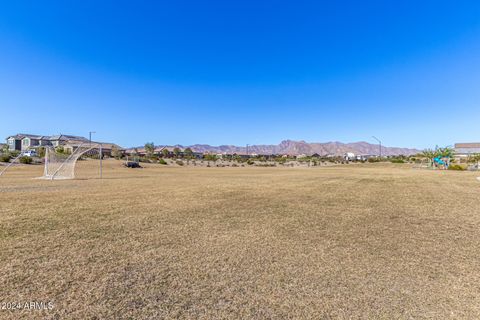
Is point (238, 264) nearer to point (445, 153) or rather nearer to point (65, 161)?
point (65, 161)

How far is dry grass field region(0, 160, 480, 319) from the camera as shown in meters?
3.46

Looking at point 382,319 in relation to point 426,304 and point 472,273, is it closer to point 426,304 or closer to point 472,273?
point 426,304

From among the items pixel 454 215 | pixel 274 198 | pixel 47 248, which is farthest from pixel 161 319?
pixel 454 215

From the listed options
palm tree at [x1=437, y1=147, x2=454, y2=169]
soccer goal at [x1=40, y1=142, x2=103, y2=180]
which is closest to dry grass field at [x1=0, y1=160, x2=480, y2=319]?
soccer goal at [x1=40, y1=142, x2=103, y2=180]

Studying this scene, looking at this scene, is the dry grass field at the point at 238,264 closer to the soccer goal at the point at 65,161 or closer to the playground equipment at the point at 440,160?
the soccer goal at the point at 65,161

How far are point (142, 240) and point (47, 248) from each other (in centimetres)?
191

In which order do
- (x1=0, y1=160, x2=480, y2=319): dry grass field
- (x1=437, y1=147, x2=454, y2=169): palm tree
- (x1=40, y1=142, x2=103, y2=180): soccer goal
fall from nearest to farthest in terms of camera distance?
(x1=0, y1=160, x2=480, y2=319): dry grass field → (x1=40, y1=142, x2=103, y2=180): soccer goal → (x1=437, y1=147, x2=454, y2=169): palm tree

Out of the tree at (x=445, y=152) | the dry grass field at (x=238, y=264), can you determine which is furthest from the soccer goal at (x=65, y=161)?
the tree at (x=445, y=152)

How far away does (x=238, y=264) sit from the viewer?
483 centimetres

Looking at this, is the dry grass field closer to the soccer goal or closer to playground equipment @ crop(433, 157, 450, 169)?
the soccer goal

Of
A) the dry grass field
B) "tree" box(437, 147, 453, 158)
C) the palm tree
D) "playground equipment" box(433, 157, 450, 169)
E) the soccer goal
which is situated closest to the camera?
the dry grass field

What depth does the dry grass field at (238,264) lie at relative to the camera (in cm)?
346

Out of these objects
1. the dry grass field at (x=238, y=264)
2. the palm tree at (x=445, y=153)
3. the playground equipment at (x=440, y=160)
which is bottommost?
the dry grass field at (x=238, y=264)

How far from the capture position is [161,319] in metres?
3.16
